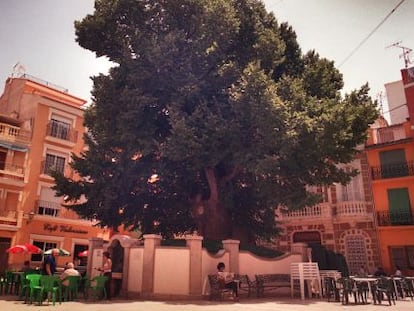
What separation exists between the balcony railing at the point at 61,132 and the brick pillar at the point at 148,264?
20958mm

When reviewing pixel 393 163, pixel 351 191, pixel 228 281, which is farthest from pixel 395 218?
pixel 228 281

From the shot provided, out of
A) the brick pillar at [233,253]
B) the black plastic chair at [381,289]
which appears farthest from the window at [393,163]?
the brick pillar at [233,253]

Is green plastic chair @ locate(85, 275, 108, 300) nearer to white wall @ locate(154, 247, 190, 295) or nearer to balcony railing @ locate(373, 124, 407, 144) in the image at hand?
white wall @ locate(154, 247, 190, 295)

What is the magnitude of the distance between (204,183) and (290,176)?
497cm

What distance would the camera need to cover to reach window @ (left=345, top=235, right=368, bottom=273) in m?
25.8

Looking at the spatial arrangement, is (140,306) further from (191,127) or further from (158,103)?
(158,103)

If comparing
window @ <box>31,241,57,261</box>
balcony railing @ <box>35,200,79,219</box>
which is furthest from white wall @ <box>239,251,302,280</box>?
balcony railing @ <box>35,200,79,219</box>

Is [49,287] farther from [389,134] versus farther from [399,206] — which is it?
[389,134]

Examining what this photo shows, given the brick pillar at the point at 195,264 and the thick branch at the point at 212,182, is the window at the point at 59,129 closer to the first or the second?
the thick branch at the point at 212,182

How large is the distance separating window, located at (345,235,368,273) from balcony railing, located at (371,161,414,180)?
445 centimetres

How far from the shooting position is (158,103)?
17.6m

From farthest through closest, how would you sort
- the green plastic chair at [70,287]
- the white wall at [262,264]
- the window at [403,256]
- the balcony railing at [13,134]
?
the balcony railing at [13,134], the window at [403,256], the white wall at [262,264], the green plastic chair at [70,287]

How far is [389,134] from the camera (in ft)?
94.9

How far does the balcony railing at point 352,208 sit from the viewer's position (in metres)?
26.0
